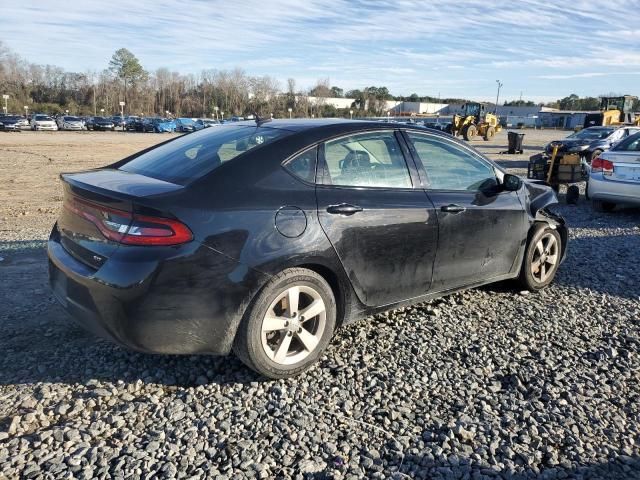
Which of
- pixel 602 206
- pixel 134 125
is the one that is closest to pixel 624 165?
pixel 602 206

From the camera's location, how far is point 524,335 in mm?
4371

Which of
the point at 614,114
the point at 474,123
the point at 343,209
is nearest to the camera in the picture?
the point at 343,209

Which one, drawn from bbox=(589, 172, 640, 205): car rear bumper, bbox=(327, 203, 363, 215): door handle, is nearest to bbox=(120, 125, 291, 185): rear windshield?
bbox=(327, 203, 363, 215): door handle

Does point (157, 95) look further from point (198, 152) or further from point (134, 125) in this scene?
point (198, 152)

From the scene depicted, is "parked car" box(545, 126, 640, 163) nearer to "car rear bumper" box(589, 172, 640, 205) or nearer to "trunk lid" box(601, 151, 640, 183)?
"car rear bumper" box(589, 172, 640, 205)

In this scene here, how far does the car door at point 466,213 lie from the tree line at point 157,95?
87011 mm

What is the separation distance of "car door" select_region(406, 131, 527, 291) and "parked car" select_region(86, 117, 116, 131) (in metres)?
59.8

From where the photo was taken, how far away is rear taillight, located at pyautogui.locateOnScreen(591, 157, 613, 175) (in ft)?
30.8

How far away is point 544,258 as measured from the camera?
541 cm

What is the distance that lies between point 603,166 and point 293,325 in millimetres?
8125

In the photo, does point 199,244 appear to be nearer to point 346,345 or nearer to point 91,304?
point 91,304

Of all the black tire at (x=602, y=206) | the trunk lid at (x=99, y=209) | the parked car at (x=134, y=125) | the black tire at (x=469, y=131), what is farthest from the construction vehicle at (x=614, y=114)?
the parked car at (x=134, y=125)

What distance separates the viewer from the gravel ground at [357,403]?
277 centimetres

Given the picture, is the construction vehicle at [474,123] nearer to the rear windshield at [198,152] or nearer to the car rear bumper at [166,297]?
the rear windshield at [198,152]
